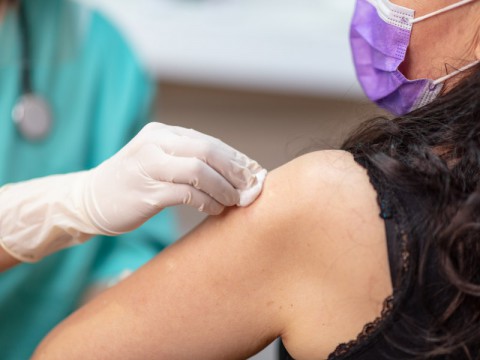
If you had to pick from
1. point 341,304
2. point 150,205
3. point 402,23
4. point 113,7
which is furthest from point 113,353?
point 113,7

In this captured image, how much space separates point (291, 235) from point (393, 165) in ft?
0.45

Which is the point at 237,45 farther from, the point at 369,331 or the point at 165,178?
the point at 369,331

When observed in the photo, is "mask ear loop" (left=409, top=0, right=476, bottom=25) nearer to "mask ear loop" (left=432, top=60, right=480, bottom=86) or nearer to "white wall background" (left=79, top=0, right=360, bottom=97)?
"mask ear loop" (left=432, top=60, right=480, bottom=86)

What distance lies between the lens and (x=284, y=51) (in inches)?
103

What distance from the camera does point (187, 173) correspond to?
2.93ft

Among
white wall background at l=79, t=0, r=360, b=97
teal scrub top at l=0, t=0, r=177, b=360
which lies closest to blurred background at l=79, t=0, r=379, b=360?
white wall background at l=79, t=0, r=360, b=97

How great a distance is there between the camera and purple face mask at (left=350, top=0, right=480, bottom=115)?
3.10 feet

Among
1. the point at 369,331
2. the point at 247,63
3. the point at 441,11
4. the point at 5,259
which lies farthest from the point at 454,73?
the point at 247,63

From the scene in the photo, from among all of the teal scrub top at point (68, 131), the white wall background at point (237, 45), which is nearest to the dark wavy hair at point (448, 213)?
the teal scrub top at point (68, 131)

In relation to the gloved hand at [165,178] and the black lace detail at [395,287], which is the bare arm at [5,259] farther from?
the black lace detail at [395,287]

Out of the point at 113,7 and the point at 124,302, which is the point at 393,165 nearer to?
the point at 124,302

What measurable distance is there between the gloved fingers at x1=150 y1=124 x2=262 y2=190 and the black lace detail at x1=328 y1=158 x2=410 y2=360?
17 cm

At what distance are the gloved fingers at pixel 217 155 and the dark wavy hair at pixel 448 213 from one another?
0.15 metres

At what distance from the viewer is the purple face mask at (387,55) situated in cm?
94
